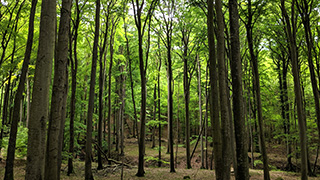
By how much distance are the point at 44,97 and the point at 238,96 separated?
5054 mm

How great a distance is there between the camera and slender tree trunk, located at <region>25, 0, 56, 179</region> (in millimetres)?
2834

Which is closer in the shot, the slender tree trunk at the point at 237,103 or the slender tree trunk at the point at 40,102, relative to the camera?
the slender tree trunk at the point at 40,102

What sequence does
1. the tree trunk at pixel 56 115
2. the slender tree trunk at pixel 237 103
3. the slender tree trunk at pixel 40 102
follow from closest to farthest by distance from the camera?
the slender tree trunk at pixel 40 102 < the tree trunk at pixel 56 115 < the slender tree trunk at pixel 237 103

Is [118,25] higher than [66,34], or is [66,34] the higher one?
[118,25]

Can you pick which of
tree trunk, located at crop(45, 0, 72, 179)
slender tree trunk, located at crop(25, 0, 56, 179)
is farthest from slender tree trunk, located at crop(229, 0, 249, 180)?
slender tree trunk, located at crop(25, 0, 56, 179)

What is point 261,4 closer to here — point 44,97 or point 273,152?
point 44,97

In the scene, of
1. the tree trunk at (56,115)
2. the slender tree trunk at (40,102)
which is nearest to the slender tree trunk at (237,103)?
the tree trunk at (56,115)

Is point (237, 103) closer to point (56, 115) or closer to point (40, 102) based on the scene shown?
point (56, 115)

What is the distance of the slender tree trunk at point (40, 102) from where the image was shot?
2834 millimetres

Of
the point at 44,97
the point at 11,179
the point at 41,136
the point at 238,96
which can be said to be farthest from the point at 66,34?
the point at 11,179

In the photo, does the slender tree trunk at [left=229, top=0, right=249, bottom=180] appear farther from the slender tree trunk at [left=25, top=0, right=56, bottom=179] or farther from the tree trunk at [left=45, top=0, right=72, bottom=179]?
the slender tree trunk at [left=25, top=0, right=56, bottom=179]

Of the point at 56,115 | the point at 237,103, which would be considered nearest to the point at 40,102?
the point at 56,115

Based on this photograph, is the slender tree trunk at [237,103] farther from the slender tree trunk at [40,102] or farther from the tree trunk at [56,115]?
the slender tree trunk at [40,102]

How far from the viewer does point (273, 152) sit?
24.5 metres
